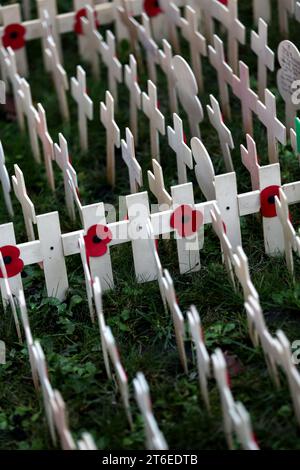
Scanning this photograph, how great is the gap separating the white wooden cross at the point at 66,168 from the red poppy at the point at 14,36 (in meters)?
1.37

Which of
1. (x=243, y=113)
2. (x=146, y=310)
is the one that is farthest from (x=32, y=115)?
(x=146, y=310)

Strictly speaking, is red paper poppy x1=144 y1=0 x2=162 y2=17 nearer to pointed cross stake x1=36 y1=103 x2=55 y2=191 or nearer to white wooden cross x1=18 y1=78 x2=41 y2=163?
white wooden cross x1=18 y1=78 x2=41 y2=163

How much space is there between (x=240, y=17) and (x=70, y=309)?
115 inches

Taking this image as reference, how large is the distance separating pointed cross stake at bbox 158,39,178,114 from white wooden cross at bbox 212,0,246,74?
1.33 ft

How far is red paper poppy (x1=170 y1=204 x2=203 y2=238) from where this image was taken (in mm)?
4426

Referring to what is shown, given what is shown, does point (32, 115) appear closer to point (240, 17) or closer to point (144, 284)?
point (144, 284)

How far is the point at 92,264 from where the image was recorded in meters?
4.50

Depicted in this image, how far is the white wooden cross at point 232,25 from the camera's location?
562 cm


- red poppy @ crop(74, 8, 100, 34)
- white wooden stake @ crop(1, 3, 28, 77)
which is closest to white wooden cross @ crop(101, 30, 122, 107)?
red poppy @ crop(74, 8, 100, 34)

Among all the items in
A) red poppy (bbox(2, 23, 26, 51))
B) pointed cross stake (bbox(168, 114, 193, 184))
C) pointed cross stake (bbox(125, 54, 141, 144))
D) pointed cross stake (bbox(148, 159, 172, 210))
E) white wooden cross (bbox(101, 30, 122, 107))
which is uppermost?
red poppy (bbox(2, 23, 26, 51))

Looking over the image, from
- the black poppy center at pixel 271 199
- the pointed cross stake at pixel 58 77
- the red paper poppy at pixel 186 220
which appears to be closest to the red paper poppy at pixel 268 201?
the black poppy center at pixel 271 199

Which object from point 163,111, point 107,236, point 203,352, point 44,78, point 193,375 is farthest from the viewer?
point 44,78

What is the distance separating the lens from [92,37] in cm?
607

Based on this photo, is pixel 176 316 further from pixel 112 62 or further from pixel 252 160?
pixel 112 62
